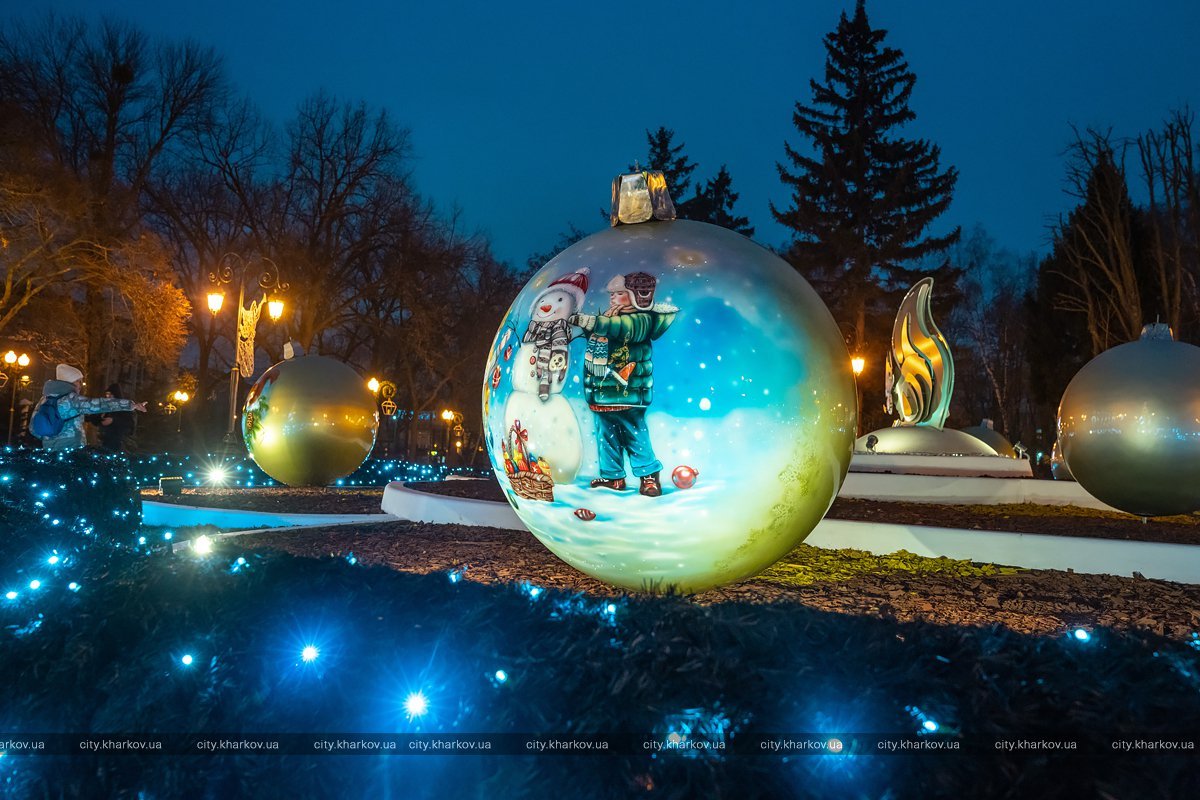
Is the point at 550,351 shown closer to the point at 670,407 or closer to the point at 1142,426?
the point at 670,407

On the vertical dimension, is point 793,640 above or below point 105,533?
above

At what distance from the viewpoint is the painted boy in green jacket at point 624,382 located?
4.19m

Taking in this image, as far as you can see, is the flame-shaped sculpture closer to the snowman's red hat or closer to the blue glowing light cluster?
the blue glowing light cluster

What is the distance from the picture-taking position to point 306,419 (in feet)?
43.8

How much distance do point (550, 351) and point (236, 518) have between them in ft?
28.4

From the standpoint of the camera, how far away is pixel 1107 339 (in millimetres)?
28750

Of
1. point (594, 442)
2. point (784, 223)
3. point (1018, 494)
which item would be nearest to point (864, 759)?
point (594, 442)

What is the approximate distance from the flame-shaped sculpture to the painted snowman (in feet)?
40.8

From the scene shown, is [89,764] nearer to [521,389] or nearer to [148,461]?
[521,389]

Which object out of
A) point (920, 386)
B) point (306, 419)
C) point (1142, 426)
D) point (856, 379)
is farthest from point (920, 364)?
point (306, 419)

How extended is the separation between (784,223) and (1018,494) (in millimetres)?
33032

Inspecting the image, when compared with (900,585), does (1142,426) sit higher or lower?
higher

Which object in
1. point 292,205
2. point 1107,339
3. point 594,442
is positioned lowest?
point 594,442

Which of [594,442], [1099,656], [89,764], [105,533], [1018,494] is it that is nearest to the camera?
[1099,656]
